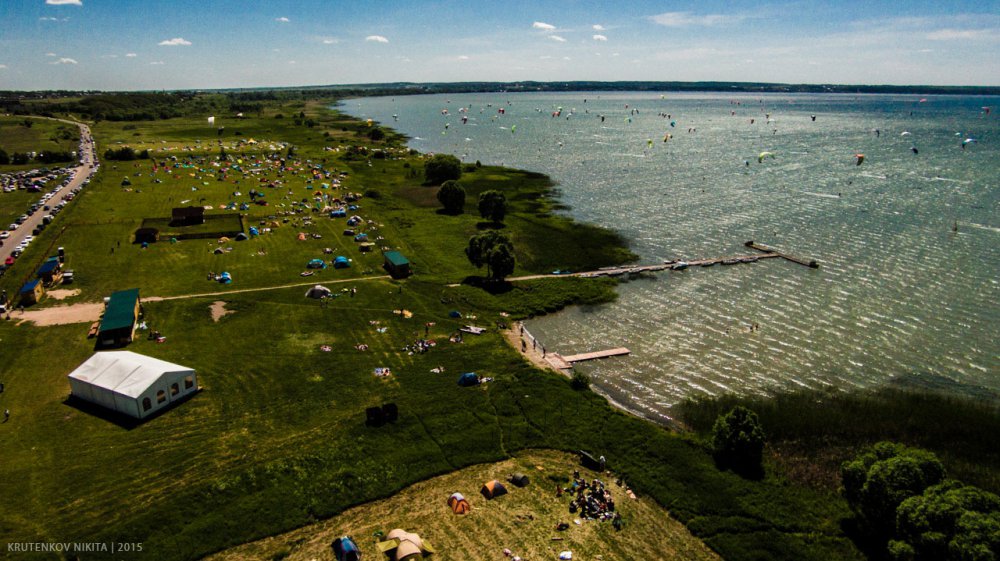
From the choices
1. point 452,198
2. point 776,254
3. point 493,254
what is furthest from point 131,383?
point 776,254

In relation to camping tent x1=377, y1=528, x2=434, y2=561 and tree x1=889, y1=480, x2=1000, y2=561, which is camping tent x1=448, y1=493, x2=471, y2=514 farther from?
tree x1=889, y1=480, x2=1000, y2=561

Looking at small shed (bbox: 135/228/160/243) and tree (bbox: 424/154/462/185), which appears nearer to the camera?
small shed (bbox: 135/228/160/243)

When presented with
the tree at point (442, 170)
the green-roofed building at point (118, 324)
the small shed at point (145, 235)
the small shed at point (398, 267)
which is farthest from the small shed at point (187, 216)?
the tree at point (442, 170)

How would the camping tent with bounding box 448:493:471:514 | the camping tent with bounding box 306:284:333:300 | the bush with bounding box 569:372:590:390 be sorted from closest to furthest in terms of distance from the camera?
the camping tent with bounding box 448:493:471:514, the bush with bounding box 569:372:590:390, the camping tent with bounding box 306:284:333:300

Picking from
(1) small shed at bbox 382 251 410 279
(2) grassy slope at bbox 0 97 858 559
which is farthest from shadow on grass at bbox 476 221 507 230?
(2) grassy slope at bbox 0 97 858 559

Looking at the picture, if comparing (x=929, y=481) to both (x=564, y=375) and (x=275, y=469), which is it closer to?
(x=564, y=375)

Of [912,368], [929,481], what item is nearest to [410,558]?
[929,481]
